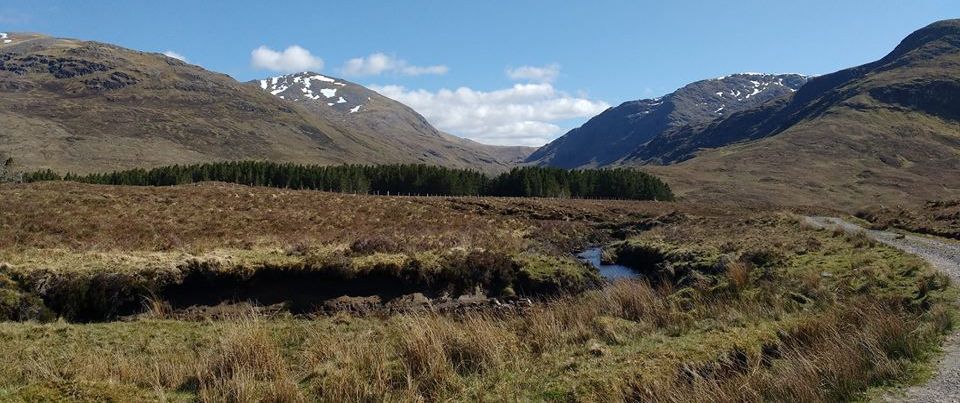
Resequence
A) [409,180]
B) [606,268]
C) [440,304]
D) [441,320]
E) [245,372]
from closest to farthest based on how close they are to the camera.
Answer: [245,372]
[441,320]
[440,304]
[606,268]
[409,180]

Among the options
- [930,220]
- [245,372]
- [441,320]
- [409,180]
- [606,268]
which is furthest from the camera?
[409,180]

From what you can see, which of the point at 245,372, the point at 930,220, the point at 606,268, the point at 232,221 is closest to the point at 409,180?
the point at 232,221

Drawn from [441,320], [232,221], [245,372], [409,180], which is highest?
[409,180]

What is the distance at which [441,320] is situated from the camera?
1176cm

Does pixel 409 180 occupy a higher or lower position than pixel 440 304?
higher

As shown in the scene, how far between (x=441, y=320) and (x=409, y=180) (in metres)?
90.6

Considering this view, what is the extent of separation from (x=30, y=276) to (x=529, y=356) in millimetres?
16232

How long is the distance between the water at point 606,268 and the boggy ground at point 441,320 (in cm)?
138

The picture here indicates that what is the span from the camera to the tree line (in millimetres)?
96812

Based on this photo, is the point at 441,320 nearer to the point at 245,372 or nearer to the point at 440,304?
the point at 245,372

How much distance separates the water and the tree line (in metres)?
60.4

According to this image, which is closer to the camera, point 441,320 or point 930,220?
point 441,320

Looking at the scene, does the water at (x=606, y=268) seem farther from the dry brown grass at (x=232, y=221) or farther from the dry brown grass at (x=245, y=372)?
the dry brown grass at (x=245, y=372)

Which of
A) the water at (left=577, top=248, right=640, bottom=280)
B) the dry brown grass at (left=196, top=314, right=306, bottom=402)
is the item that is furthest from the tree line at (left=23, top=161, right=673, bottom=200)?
the dry brown grass at (left=196, top=314, right=306, bottom=402)
